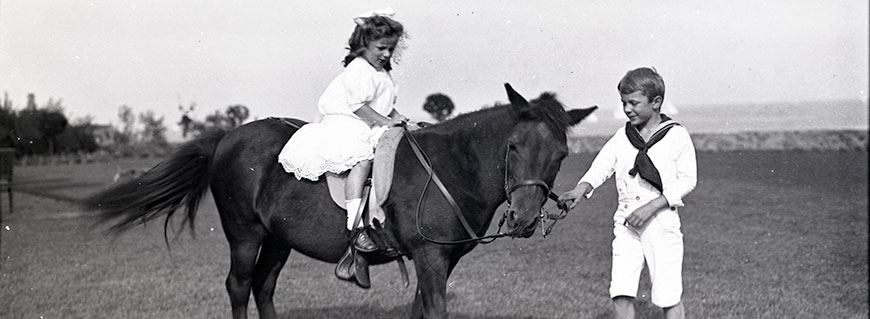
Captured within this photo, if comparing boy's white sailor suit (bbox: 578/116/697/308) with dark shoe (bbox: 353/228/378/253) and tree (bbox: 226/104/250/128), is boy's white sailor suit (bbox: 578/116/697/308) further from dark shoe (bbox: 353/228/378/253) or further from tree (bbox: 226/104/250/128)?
tree (bbox: 226/104/250/128)

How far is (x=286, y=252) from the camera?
6164mm

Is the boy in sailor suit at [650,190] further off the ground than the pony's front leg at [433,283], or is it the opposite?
the boy in sailor suit at [650,190]

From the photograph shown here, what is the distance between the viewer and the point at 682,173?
4.19 meters

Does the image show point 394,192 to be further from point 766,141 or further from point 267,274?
point 766,141

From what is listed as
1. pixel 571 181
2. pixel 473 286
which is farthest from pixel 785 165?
pixel 473 286

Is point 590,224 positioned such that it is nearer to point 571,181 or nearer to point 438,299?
point 571,181

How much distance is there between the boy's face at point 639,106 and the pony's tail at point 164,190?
11.5 feet

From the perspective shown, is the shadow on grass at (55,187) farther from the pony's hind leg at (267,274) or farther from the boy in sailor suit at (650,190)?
the boy in sailor suit at (650,190)

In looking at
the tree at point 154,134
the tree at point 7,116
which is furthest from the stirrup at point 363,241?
the tree at point 154,134

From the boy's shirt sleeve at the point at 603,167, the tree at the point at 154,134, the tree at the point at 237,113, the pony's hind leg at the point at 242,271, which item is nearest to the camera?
the boy's shirt sleeve at the point at 603,167

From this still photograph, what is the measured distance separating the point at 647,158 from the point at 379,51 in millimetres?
1908

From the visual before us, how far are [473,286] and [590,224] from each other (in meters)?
5.90

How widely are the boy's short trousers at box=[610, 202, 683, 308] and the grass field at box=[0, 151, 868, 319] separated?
2456 mm

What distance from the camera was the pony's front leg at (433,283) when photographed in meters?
4.68
